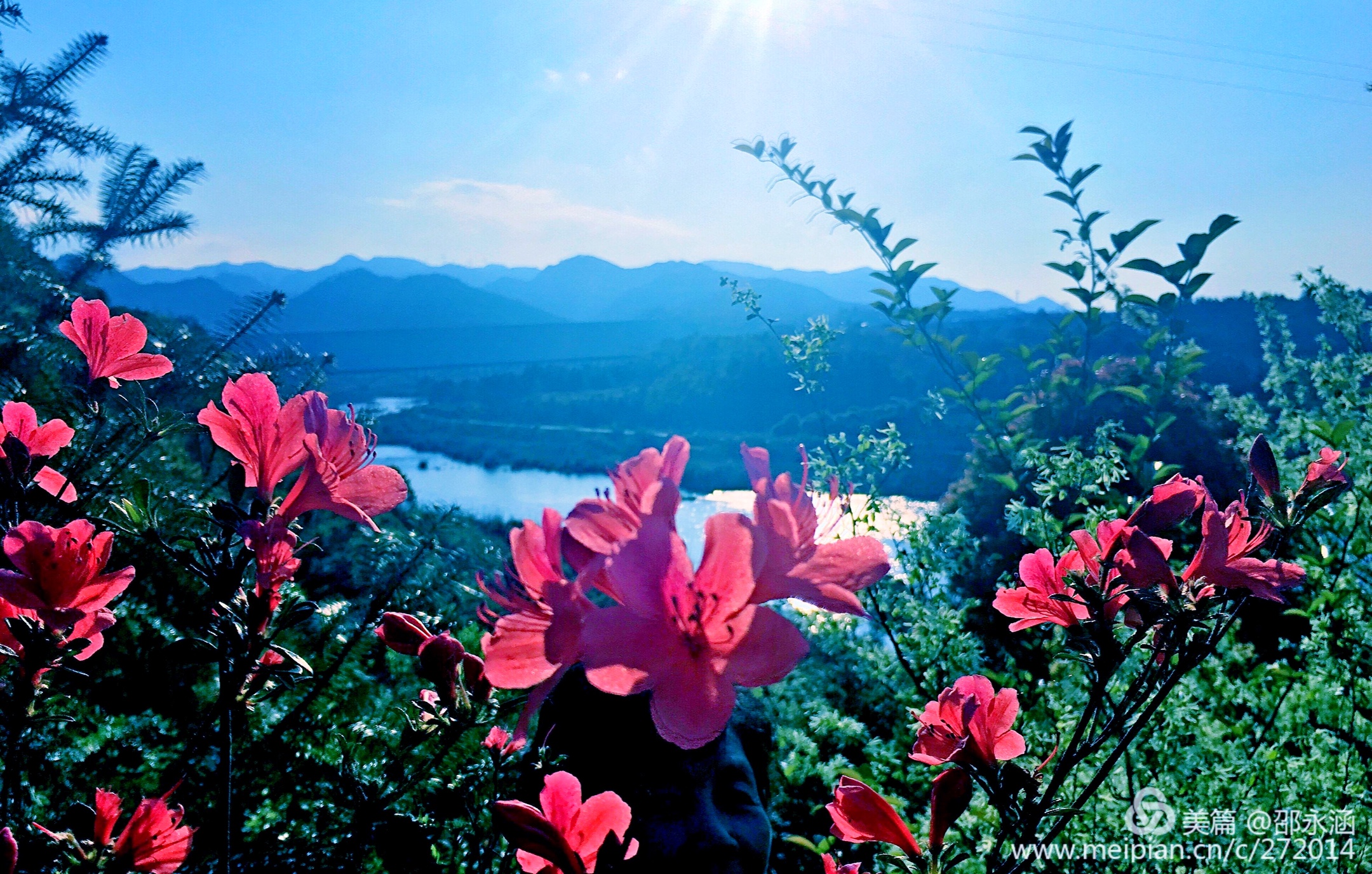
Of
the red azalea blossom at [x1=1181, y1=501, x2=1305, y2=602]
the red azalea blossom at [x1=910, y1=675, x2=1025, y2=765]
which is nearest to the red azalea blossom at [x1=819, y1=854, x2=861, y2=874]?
the red azalea blossom at [x1=910, y1=675, x2=1025, y2=765]

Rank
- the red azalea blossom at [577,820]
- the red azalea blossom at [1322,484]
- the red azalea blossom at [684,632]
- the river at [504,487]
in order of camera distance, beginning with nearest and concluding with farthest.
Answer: the red azalea blossom at [684,632], the red azalea blossom at [577,820], the red azalea blossom at [1322,484], the river at [504,487]

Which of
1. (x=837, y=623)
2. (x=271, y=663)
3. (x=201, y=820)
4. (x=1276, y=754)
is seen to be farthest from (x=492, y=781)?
(x=1276, y=754)

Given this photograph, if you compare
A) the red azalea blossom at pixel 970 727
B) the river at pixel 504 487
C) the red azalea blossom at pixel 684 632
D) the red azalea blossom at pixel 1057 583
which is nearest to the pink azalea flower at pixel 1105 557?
the red azalea blossom at pixel 1057 583

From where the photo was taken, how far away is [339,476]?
0.85 metres

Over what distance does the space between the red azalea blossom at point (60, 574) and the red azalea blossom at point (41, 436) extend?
0.67ft

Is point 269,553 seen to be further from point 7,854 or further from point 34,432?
point 34,432

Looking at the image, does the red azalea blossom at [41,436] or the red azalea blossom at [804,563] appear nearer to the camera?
the red azalea blossom at [804,563]

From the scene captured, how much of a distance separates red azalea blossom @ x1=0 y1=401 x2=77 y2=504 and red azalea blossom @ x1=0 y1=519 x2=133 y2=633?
0.67 ft

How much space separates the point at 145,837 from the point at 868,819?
952mm

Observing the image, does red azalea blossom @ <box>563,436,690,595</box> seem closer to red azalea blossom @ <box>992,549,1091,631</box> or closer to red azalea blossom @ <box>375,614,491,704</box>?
red azalea blossom @ <box>375,614,491,704</box>

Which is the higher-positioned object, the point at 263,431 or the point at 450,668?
the point at 263,431

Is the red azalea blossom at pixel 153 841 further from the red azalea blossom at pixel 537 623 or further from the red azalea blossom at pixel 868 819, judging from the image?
the red azalea blossom at pixel 868 819

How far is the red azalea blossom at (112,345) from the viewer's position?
3.53ft

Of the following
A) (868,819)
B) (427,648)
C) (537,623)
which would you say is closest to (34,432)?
(427,648)
